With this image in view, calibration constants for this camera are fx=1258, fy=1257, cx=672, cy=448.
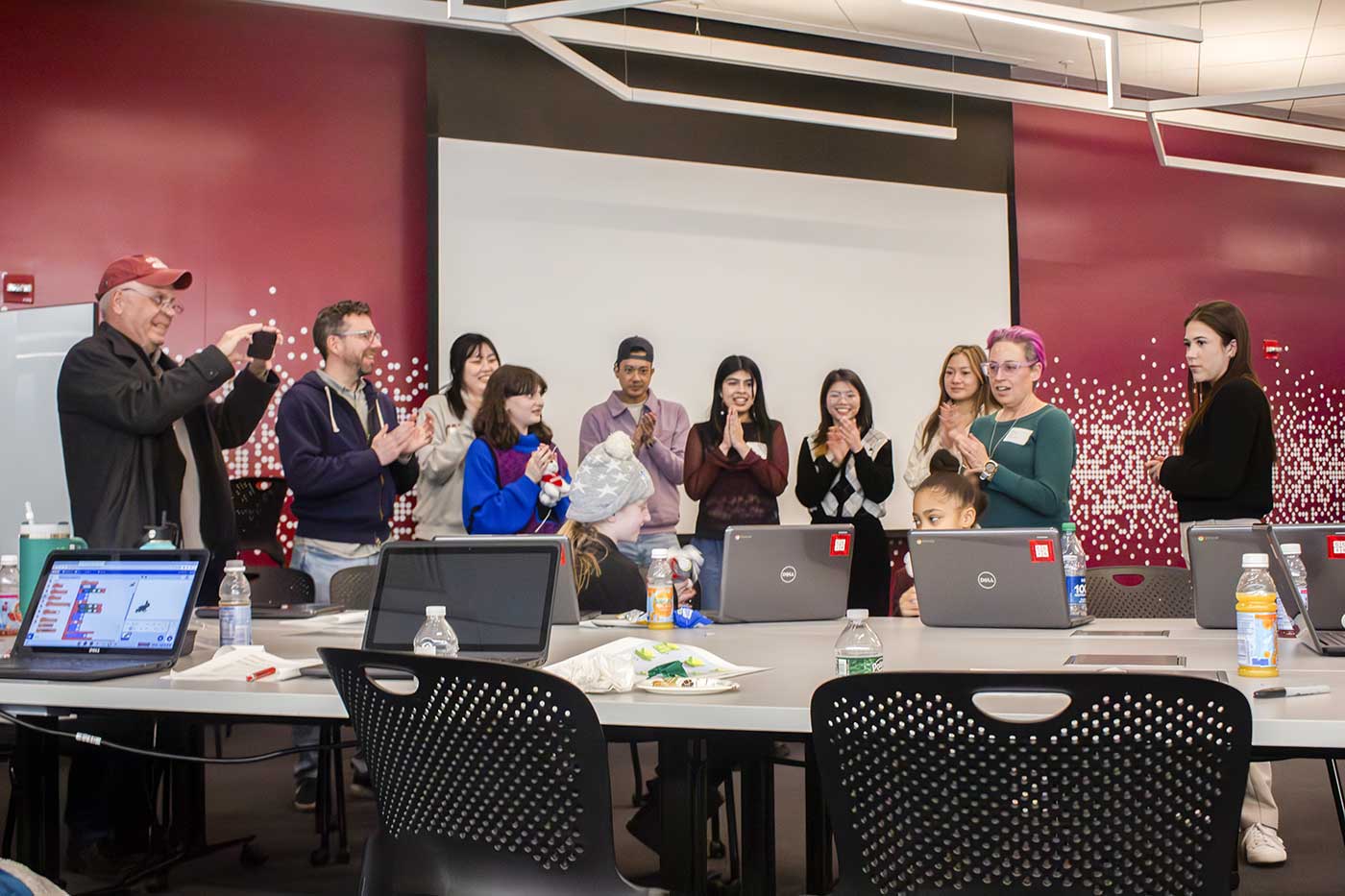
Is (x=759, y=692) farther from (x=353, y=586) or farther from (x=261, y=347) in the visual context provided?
(x=261, y=347)

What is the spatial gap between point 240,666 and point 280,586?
1463 millimetres

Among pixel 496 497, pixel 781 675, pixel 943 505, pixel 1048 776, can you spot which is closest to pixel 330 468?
pixel 496 497

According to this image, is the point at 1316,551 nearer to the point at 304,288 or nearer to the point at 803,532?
the point at 803,532

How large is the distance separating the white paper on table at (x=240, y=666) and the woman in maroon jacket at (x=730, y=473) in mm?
2687

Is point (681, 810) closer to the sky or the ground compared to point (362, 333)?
closer to the ground

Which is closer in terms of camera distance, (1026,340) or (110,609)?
(110,609)

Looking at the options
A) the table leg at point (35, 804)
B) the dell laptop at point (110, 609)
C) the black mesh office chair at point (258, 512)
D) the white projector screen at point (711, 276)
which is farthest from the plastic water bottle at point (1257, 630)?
the white projector screen at point (711, 276)

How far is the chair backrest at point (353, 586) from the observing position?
3490 mm

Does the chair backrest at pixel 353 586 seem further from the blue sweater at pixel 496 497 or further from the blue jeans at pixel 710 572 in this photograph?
the blue jeans at pixel 710 572

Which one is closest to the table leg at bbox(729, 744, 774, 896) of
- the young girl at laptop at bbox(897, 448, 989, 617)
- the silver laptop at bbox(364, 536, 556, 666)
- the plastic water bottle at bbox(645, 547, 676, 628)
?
the silver laptop at bbox(364, 536, 556, 666)

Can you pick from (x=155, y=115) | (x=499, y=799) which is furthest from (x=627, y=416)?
(x=499, y=799)

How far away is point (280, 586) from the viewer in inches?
141

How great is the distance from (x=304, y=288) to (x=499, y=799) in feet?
13.8

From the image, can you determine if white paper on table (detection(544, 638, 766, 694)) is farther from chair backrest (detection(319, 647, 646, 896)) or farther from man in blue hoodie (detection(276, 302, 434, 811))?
man in blue hoodie (detection(276, 302, 434, 811))
